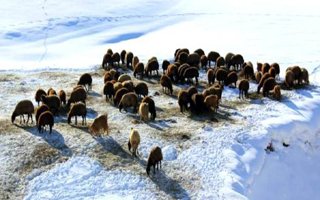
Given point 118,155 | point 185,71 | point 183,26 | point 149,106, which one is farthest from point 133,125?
point 183,26

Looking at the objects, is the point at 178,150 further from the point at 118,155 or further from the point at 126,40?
the point at 126,40

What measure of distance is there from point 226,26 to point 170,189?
30.8 meters

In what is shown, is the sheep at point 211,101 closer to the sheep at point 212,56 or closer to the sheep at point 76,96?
the sheep at point 76,96

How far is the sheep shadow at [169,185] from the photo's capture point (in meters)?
16.1

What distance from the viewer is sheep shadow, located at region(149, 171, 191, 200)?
1614 centimetres

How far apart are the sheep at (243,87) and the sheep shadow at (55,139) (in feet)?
29.5

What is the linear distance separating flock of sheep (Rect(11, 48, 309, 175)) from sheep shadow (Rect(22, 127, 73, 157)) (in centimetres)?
23

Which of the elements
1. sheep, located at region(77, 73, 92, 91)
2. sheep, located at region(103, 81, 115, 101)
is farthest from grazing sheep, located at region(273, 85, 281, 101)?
sheep, located at region(77, 73, 92, 91)

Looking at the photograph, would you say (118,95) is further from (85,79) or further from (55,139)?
(55,139)

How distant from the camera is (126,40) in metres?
41.5

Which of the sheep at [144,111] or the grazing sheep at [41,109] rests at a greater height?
the grazing sheep at [41,109]

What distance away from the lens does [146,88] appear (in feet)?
78.6

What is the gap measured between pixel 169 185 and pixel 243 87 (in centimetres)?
907

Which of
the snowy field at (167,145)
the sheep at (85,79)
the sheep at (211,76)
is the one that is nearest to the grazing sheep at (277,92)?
the snowy field at (167,145)
